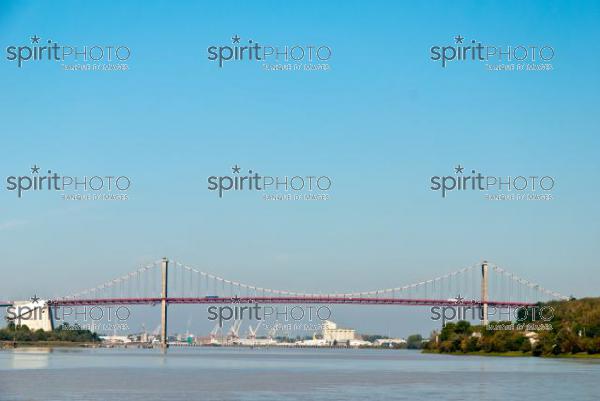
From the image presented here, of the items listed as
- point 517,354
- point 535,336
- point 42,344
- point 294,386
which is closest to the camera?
point 294,386

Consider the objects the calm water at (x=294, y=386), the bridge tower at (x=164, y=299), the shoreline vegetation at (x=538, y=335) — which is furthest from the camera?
the bridge tower at (x=164, y=299)

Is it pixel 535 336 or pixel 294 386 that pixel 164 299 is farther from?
pixel 294 386

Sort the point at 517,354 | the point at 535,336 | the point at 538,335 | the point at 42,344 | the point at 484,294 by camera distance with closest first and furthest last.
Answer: the point at 538,335 < the point at 517,354 < the point at 535,336 < the point at 484,294 < the point at 42,344

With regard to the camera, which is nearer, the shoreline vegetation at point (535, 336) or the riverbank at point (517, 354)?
the riverbank at point (517, 354)

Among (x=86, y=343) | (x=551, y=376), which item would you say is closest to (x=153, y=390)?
(x=551, y=376)

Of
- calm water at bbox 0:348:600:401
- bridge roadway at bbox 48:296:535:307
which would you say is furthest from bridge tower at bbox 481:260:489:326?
calm water at bbox 0:348:600:401

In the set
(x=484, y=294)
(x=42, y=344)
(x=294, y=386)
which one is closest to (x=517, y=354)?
(x=484, y=294)

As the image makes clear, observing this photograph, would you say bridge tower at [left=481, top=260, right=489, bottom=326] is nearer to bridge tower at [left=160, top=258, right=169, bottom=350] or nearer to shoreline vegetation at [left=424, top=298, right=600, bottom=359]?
shoreline vegetation at [left=424, top=298, right=600, bottom=359]

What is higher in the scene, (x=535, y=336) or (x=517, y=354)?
(x=535, y=336)

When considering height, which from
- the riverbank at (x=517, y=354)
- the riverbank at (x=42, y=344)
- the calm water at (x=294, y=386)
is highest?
the calm water at (x=294, y=386)

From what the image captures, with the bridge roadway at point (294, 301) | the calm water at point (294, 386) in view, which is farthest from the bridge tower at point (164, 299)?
the calm water at point (294, 386)

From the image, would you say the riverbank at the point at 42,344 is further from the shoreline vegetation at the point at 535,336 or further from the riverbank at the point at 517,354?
the riverbank at the point at 517,354
